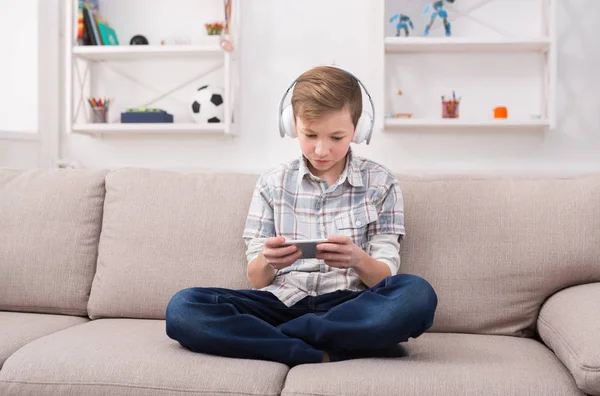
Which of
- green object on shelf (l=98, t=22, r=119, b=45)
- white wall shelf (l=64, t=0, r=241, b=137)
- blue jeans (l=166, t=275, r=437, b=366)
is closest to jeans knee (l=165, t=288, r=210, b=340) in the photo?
blue jeans (l=166, t=275, r=437, b=366)

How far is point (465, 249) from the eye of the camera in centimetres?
163

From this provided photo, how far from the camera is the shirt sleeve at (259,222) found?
1.61 metres

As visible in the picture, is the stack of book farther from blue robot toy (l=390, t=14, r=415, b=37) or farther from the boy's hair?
the boy's hair

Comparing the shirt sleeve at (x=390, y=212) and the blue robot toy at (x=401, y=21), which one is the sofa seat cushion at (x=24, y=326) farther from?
the blue robot toy at (x=401, y=21)

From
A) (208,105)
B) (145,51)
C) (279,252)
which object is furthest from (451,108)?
(279,252)

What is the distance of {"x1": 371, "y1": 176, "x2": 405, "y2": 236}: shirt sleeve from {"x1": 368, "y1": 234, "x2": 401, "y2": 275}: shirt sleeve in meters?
0.02

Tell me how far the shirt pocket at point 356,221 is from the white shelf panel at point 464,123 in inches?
35.0

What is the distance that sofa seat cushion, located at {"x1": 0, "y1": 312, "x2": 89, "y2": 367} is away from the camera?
4.76ft

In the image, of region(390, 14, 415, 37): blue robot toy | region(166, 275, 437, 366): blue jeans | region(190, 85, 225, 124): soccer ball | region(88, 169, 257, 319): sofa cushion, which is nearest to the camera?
region(166, 275, 437, 366): blue jeans

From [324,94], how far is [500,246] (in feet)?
1.85

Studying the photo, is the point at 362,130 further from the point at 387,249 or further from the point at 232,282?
the point at 232,282

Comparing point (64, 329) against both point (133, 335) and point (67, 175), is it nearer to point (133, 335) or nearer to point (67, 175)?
point (133, 335)

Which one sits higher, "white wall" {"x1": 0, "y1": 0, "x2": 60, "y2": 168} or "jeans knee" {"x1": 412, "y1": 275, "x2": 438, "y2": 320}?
"white wall" {"x1": 0, "y1": 0, "x2": 60, "y2": 168}

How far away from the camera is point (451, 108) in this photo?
96.7 inches
